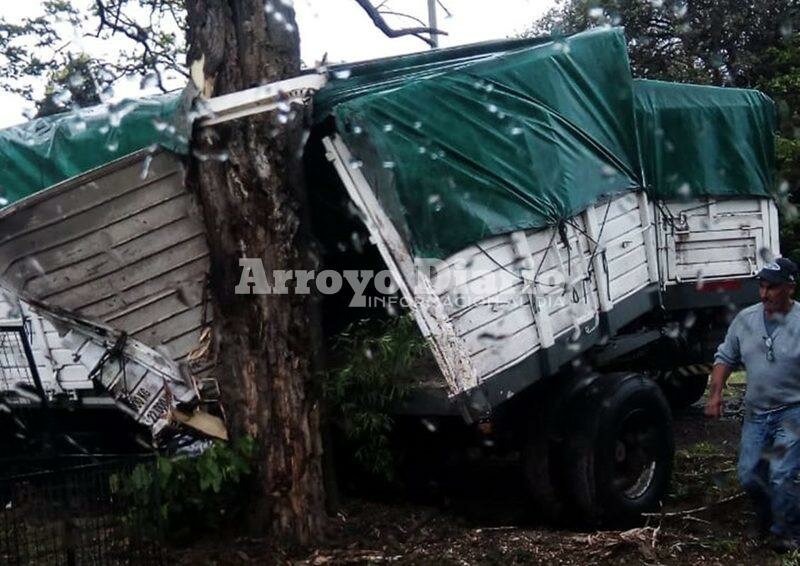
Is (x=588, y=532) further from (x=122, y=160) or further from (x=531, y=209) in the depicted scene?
(x=122, y=160)

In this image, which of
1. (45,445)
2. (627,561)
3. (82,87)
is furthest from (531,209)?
(82,87)

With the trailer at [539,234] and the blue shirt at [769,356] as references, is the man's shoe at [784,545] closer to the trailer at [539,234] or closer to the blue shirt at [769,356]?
the blue shirt at [769,356]

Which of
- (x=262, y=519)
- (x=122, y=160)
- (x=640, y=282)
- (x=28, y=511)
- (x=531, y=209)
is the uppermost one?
(x=122, y=160)

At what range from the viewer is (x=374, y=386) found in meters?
5.61

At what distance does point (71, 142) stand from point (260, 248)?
72.1 inches

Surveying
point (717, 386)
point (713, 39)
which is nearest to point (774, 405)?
point (717, 386)

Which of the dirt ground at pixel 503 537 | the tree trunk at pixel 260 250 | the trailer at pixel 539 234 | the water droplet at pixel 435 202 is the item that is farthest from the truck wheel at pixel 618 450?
the water droplet at pixel 435 202

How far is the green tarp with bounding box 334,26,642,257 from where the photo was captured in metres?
5.12

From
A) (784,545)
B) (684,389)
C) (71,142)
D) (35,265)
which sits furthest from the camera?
(684,389)

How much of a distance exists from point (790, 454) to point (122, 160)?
3.96 metres

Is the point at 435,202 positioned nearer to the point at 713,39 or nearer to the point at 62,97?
the point at 62,97

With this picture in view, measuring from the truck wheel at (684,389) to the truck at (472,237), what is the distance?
2778 millimetres

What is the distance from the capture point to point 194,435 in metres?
5.50

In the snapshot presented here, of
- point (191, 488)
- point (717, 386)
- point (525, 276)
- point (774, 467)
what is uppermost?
point (525, 276)
